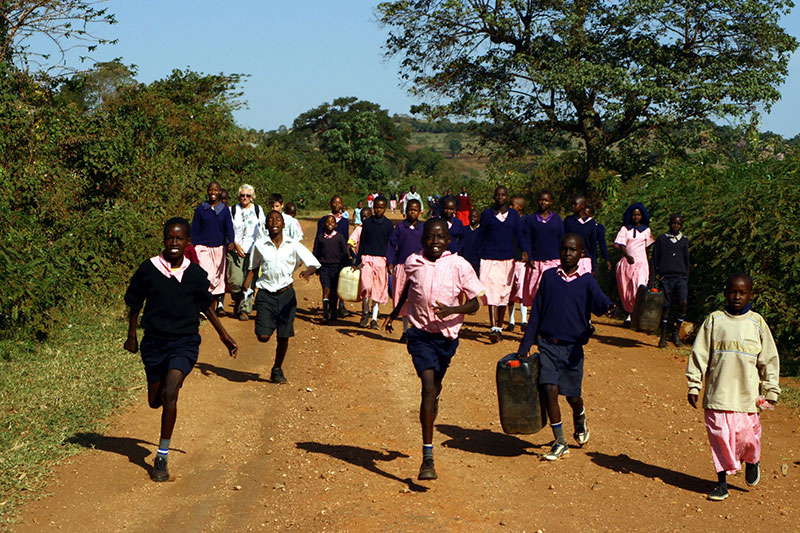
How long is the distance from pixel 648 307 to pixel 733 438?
5.82m

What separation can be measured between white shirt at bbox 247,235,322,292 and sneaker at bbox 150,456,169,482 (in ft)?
10.9

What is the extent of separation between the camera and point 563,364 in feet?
24.3

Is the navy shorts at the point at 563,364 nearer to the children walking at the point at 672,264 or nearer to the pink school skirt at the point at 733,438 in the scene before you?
the pink school skirt at the point at 733,438

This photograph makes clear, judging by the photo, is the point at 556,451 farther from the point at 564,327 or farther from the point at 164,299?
the point at 164,299

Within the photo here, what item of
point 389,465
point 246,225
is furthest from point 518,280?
point 389,465

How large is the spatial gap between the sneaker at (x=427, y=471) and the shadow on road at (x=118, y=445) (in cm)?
232

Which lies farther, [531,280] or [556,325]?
[531,280]

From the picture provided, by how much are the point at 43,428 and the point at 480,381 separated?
4.88 meters

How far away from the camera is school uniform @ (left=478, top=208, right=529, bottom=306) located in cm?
1261

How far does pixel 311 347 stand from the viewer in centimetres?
1225

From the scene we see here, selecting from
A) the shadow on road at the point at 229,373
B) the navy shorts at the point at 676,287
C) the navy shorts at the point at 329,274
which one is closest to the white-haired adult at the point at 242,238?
the navy shorts at the point at 329,274

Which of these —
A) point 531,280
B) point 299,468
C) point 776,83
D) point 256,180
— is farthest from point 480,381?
point 256,180

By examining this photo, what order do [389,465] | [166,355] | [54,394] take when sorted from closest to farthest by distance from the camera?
[166,355] < [389,465] < [54,394]

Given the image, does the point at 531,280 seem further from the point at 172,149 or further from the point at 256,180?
the point at 256,180
